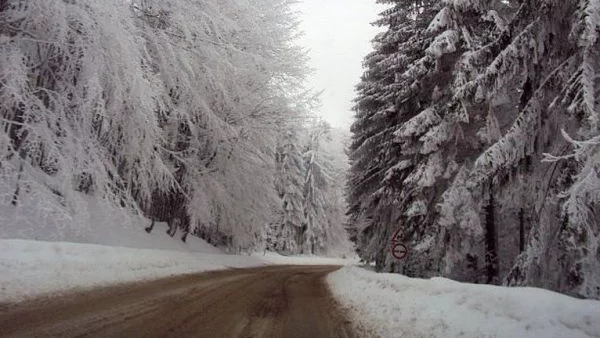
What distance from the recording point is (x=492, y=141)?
44.3 feet

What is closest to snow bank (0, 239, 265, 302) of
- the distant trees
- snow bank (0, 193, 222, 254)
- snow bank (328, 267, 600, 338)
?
snow bank (0, 193, 222, 254)

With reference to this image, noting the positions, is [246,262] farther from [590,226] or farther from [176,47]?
[590,226]

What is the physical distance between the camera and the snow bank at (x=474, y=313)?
4.53m

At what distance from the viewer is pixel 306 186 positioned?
5581 cm

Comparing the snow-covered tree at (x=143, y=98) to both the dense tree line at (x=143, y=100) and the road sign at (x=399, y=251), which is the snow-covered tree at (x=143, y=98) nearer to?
the dense tree line at (x=143, y=100)

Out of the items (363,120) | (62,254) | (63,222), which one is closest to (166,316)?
(63,222)

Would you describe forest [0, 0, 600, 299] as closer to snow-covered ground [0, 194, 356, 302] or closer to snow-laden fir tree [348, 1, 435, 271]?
A: snow-laden fir tree [348, 1, 435, 271]

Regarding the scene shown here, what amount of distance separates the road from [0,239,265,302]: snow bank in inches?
23.9

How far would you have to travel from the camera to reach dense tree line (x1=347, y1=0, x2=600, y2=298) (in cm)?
766

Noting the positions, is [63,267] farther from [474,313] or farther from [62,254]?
[474,313]

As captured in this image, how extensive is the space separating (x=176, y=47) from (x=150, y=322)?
10.2m

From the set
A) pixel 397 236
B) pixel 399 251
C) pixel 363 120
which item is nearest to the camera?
pixel 399 251

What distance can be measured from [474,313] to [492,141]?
29.3 ft

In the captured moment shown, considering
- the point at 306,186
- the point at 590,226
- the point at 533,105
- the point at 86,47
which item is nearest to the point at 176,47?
the point at 86,47
